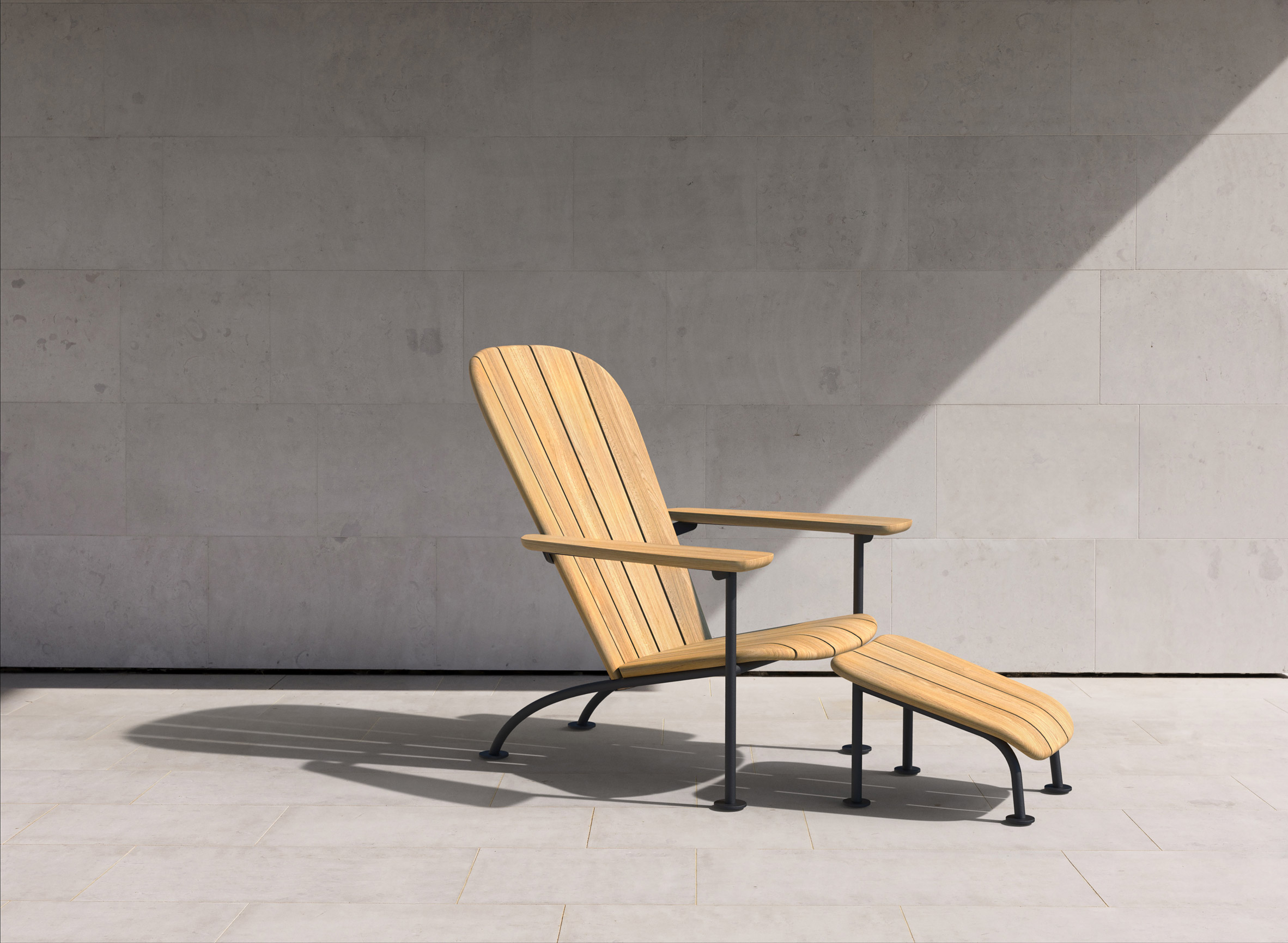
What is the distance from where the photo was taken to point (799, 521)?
3.14 metres

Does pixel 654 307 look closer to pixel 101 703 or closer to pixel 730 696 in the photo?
pixel 730 696

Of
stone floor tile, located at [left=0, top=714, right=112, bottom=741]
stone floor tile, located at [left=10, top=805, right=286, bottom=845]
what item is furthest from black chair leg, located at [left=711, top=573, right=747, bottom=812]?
stone floor tile, located at [left=0, top=714, right=112, bottom=741]

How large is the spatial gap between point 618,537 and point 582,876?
1141 mm

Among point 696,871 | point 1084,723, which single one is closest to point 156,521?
point 696,871

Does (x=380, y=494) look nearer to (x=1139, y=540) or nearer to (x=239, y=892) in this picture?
(x=239, y=892)

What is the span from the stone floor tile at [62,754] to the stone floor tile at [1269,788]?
3146 millimetres

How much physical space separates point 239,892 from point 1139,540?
11.3ft

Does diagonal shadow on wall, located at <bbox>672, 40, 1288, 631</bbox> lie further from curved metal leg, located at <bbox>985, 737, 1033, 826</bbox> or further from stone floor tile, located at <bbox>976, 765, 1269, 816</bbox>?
curved metal leg, located at <bbox>985, 737, 1033, 826</bbox>

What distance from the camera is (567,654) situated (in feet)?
13.8

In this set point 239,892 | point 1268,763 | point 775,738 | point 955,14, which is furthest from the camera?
point 955,14

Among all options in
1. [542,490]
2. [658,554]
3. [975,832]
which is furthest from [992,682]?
[542,490]

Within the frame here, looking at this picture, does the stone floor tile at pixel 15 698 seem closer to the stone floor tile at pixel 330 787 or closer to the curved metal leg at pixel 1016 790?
the stone floor tile at pixel 330 787

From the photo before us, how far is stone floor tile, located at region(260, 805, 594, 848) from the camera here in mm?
2434

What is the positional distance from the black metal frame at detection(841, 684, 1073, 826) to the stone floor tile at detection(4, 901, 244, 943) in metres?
1.46
